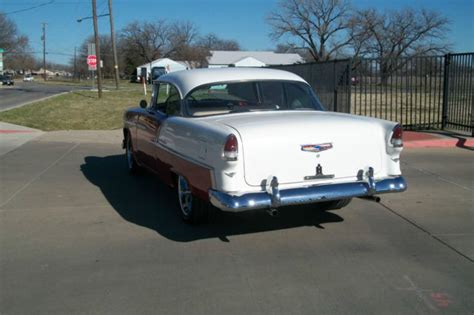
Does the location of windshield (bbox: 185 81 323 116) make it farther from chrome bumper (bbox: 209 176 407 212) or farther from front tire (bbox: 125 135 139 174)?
front tire (bbox: 125 135 139 174)

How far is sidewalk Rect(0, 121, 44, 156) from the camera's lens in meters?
12.1

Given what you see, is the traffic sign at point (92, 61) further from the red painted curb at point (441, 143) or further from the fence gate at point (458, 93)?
the red painted curb at point (441, 143)

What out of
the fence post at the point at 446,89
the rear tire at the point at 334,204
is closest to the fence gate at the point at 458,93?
the fence post at the point at 446,89

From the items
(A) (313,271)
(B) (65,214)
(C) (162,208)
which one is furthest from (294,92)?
(B) (65,214)

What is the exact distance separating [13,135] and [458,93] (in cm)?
1167

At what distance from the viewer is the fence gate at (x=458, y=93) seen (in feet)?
41.1

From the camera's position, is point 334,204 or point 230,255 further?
point 334,204

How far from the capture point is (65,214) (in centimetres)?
638

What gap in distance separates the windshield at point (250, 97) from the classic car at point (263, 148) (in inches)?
0.5

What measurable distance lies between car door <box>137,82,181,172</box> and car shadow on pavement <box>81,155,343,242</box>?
474mm

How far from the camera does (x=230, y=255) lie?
15.9 feet

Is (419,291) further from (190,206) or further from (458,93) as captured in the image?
(458,93)

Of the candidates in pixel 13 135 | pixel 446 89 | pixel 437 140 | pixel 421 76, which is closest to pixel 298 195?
pixel 437 140

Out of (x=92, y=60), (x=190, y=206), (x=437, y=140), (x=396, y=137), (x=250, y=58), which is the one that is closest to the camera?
(x=396, y=137)
